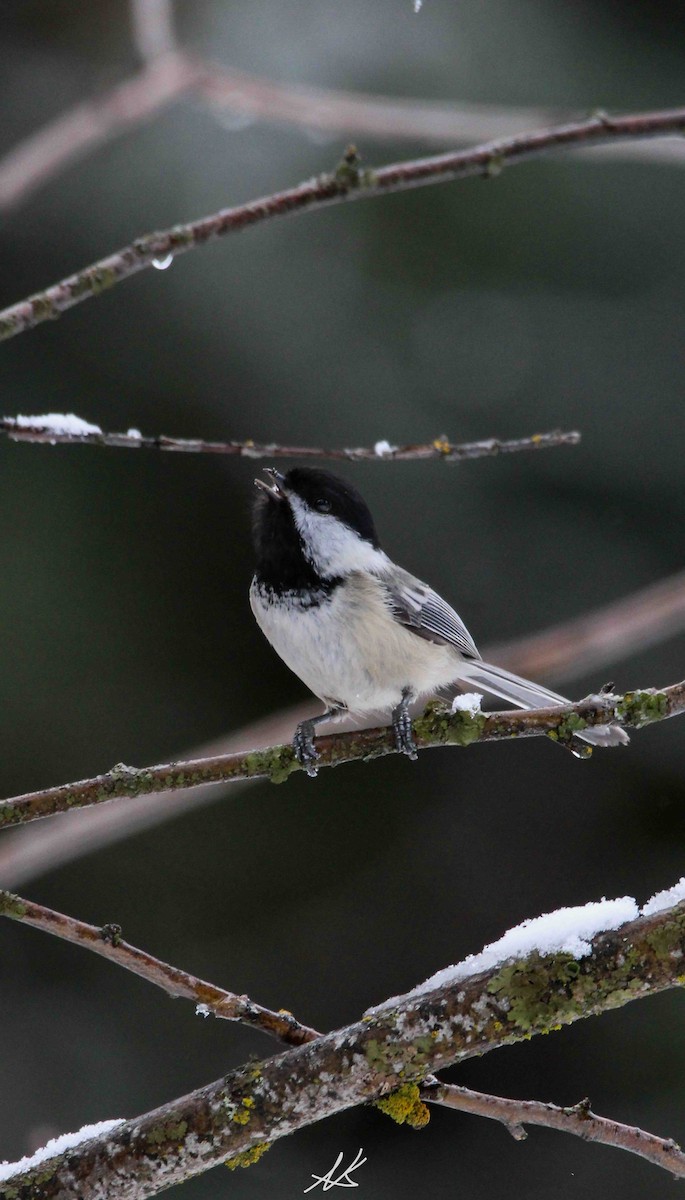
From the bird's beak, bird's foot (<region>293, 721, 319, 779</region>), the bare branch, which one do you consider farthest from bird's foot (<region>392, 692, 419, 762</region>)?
the bare branch

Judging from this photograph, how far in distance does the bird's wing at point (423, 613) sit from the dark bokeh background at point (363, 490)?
4.65 feet

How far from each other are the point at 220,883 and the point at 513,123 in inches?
107

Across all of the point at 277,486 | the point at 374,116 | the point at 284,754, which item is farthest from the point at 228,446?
the point at 374,116

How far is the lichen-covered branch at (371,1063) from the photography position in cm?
116

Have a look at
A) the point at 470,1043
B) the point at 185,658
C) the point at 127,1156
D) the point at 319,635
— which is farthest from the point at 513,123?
the point at 185,658

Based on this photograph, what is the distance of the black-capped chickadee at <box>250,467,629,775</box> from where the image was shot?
A: 201cm

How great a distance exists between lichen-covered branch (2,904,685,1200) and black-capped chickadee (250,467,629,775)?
2.60ft

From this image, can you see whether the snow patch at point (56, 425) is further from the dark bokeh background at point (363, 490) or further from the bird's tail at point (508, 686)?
the dark bokeh background at point (363, 490)

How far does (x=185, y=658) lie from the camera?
3822 mm

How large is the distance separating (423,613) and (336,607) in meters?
0.29

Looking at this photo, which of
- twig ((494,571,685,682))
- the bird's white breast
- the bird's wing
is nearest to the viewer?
twig ((494,571,685,682))

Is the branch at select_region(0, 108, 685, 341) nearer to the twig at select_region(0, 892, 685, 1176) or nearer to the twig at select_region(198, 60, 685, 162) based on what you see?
the twig at select_region(198, 60, 685, 162)

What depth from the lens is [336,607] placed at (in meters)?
2.02

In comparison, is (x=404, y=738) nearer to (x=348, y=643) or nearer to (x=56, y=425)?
(x=348, y=643)
